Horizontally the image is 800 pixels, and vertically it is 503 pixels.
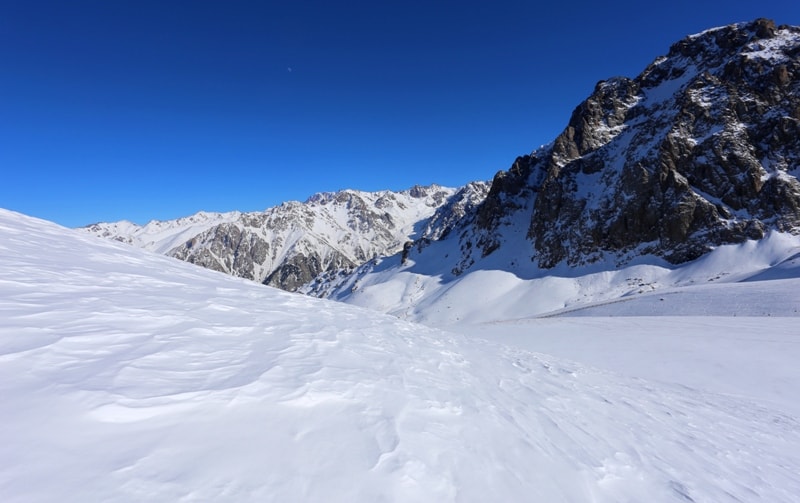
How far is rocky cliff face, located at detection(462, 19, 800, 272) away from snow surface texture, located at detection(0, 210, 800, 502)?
64.7 meters

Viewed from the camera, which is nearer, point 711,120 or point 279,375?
point 279,375

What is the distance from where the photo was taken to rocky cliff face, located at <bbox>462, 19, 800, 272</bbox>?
184ft

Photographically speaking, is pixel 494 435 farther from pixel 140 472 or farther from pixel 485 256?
pixel 485 256

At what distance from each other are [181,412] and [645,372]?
11635 millimetres

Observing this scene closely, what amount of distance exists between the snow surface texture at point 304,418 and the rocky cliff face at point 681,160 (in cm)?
6470

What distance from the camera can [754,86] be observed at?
6397cm

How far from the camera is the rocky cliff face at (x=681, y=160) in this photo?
5594 centimetres

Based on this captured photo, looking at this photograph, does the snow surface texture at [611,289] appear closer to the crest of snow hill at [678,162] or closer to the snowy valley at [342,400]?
the crest of snow hill at [678,162]

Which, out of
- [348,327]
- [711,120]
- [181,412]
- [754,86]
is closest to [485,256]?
[711,120]

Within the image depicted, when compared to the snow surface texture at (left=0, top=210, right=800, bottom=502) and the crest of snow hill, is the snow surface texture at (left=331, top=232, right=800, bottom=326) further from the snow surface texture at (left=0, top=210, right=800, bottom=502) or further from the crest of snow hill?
the snow surface texture at (left=0, top=210, right=800, bottom=502)

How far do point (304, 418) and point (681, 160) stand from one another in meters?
81.4

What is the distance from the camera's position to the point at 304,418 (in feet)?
12.2

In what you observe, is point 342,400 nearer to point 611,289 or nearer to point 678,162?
point 611,289

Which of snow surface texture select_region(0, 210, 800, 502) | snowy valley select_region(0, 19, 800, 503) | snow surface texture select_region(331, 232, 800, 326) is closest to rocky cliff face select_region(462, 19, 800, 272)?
snow surface texture select_region(331, 232, 800, 326)
